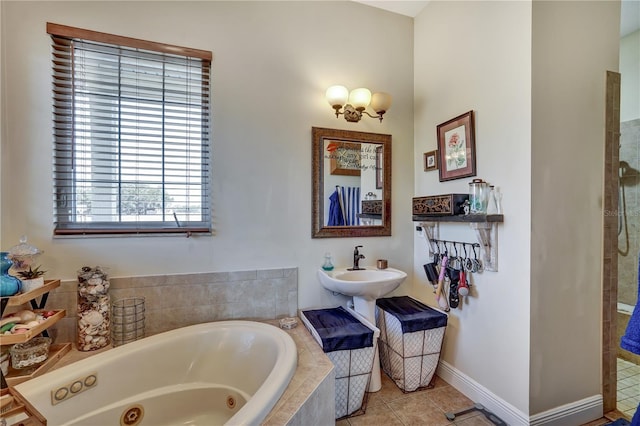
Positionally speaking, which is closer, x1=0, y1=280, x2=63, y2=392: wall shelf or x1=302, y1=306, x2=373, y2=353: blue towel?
x1=0, y1=280, x2=63, y2=392: wall shelf

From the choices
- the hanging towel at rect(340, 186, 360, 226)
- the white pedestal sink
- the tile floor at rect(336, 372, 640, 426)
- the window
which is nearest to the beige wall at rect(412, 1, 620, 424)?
the tile floor at rect(336, 372, 640, 426)

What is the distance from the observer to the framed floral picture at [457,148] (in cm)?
186

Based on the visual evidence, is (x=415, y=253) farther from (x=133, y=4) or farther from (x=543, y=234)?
(x=133, y=4)

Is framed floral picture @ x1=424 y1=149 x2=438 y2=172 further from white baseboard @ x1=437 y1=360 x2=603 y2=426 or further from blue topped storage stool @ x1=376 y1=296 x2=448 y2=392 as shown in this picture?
white baseboard @ x1=437 y1=360 x2=603 y2=426

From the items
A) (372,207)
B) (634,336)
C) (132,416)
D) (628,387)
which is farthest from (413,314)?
(132,416)

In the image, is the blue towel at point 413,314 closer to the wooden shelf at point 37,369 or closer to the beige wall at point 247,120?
the beige wall at point 247,120

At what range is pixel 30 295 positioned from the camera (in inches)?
53.1

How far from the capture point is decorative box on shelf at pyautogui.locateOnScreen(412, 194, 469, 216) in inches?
71.6

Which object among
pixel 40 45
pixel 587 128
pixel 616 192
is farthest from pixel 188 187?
pixel 616 192

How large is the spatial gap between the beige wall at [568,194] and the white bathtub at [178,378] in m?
1.40

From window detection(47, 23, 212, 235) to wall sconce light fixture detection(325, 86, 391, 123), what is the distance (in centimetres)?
87

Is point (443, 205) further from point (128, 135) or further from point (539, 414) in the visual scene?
point (128, 135)

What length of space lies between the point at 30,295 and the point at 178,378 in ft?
2.67

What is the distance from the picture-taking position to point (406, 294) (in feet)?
7.84
